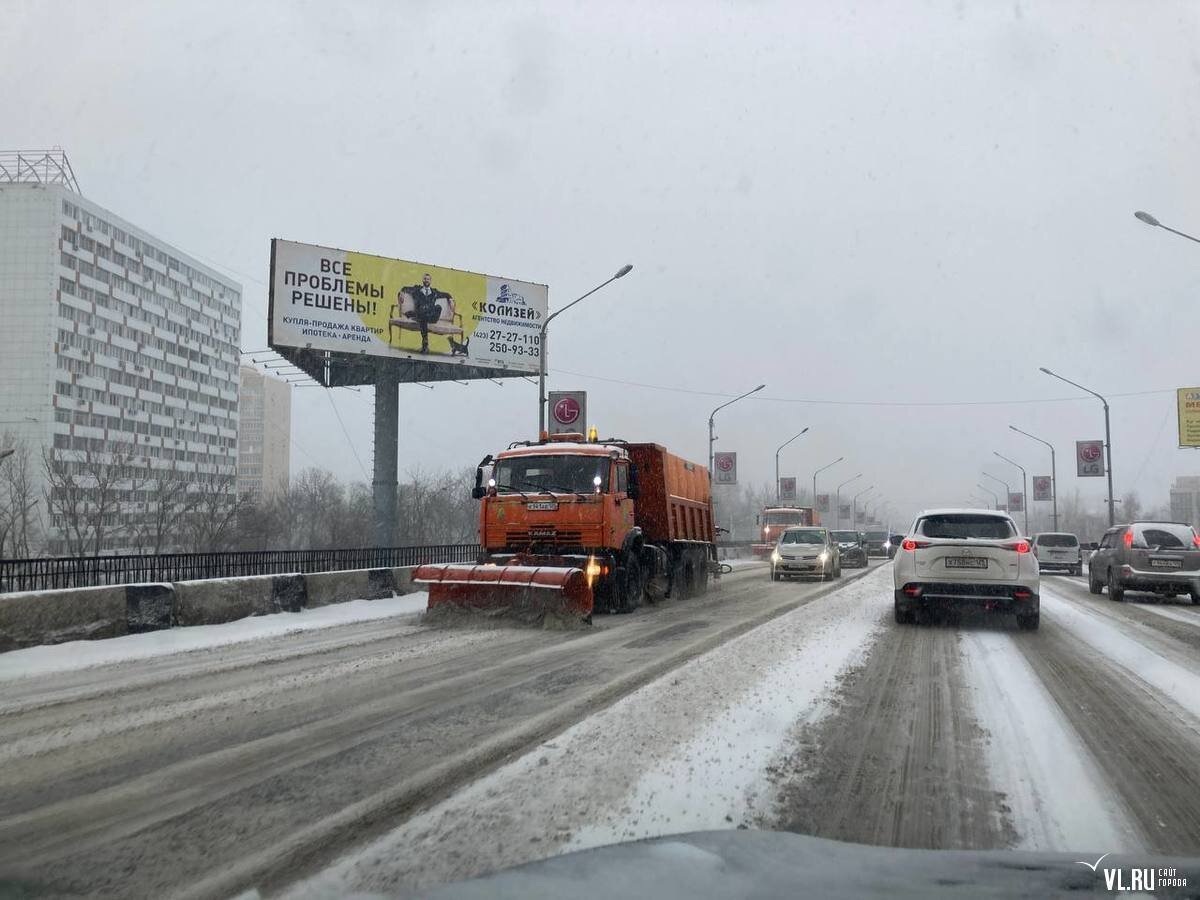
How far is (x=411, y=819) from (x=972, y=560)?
10011mm

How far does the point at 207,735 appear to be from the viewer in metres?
5.77

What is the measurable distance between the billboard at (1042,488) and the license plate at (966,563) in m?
54.3

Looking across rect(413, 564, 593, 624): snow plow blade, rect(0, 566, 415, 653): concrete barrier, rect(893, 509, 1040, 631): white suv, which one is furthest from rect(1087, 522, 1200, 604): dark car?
rect(0, 566, 415, 653): concrete barrier

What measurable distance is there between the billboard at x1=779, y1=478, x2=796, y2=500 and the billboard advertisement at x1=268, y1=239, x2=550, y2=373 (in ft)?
116

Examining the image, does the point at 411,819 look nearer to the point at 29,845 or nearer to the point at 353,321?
the point at 29,845

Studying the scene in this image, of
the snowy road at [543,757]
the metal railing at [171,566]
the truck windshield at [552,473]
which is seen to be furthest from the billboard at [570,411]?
the snowy road at [543,757]

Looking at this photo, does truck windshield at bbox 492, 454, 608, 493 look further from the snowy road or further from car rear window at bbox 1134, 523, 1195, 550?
car rear window at bbox 1134, 523, 1195, 550

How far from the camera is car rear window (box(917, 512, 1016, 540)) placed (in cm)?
1220

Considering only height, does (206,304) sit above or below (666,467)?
above

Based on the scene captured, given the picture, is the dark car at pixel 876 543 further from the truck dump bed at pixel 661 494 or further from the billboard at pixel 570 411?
the truck dump bed at pixel 661 494

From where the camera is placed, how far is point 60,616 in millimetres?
10156

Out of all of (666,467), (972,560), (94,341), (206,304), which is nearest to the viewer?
(972,560)

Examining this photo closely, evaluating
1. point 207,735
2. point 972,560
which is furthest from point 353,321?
point 207,735

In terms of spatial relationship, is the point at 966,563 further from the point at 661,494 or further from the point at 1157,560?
the point at 1157,560
